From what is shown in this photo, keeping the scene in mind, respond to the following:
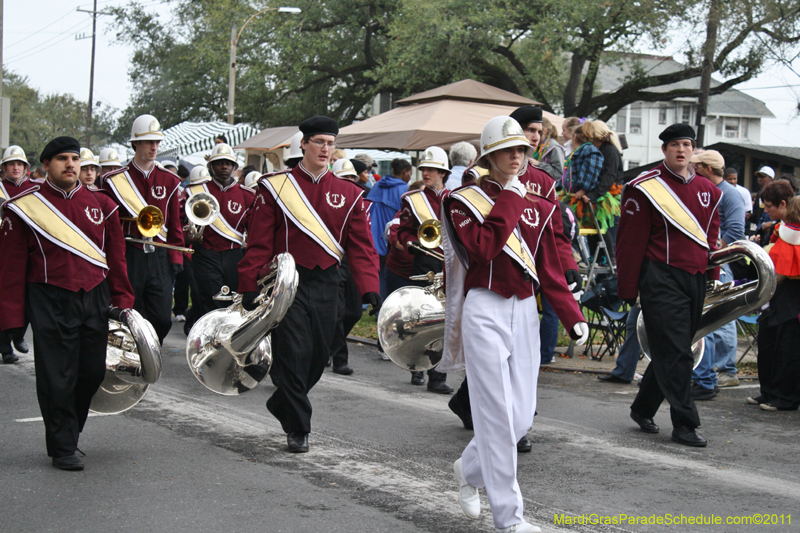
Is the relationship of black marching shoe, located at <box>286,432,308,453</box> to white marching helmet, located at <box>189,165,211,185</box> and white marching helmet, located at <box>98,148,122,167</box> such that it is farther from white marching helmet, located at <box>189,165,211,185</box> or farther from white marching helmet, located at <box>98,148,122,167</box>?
white marching helmet, located at <box>98,148,122,167</box>

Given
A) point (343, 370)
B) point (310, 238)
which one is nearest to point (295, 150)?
A: point (310, 238)

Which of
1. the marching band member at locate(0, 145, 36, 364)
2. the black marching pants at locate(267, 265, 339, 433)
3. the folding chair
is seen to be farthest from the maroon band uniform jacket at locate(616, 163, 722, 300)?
the marching band member at locate(0, 145, 36, 364)

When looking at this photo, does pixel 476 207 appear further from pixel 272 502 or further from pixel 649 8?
pixel 649 8

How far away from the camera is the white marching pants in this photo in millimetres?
4270

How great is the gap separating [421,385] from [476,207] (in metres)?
4.23

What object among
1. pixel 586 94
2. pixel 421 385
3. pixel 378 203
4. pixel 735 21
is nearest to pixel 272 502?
pixel 421 385

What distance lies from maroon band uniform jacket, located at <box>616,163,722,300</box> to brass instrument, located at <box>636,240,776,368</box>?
6.1 inches

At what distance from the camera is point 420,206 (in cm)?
860

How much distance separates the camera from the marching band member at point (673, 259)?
6.36m

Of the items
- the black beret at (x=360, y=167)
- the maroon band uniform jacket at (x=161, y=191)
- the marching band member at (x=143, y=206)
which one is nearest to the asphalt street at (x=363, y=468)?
the marching band member at (x=143, y=206)

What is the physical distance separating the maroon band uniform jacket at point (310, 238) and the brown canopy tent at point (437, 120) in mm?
7029

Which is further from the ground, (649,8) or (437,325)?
(649,8)

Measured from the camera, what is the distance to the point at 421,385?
8.61 m

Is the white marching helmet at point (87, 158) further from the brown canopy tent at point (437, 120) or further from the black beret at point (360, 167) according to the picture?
the brown canopy tent at point (437, 120)
